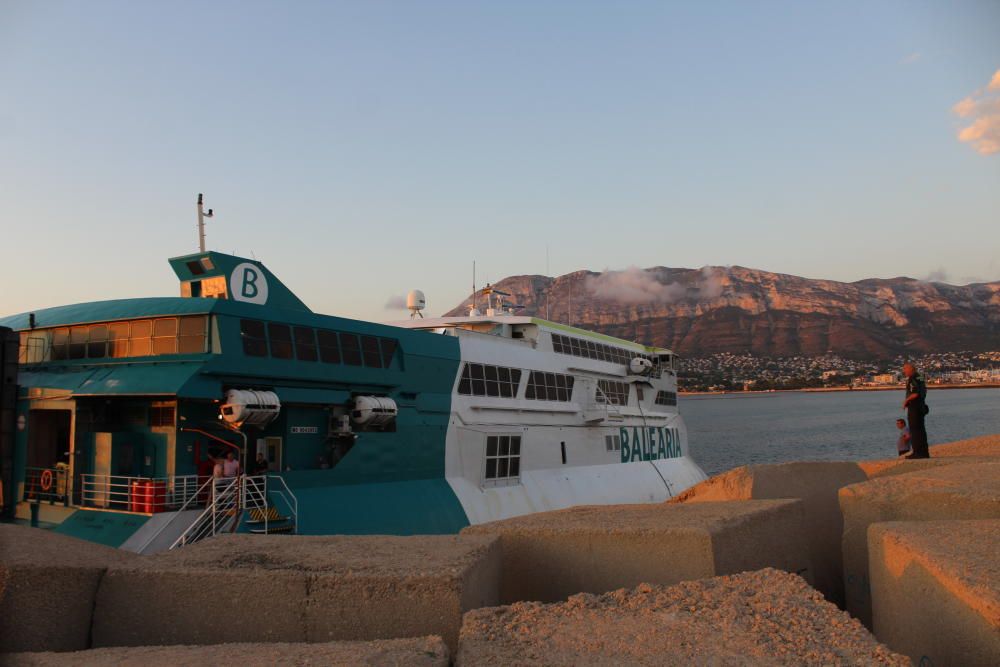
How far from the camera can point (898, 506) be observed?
5000mm

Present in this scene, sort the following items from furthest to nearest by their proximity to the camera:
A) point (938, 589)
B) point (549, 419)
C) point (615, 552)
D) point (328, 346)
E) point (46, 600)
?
point (549, 419) → point (328, 346) → point (615, 552) → point (46, 600) → point (938, 589)

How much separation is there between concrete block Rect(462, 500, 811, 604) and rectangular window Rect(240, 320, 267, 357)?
1147 centimetres

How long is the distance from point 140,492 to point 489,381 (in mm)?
9637

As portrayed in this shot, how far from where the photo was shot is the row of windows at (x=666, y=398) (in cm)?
3238

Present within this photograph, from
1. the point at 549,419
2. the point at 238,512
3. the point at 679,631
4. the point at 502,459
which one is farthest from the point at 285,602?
the point at 549,419

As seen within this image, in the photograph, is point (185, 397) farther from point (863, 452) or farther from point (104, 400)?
point (863, 452)

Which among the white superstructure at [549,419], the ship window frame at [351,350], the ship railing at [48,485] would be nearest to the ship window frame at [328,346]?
Answer: the ship window frame at [351,350]

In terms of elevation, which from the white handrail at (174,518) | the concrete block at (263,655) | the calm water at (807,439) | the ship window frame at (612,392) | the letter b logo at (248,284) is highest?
the letter b logo at (248,284)

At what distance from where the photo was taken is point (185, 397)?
46.6 feet

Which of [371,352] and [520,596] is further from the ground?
[371,352]

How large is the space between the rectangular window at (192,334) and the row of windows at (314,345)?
2.42 ft

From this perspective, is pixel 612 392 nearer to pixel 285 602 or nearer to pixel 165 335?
pixel 165 335

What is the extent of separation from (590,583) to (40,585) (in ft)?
9.10

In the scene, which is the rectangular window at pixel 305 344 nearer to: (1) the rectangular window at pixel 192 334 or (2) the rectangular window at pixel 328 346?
(2) the rectangular window at pixel 328 346
